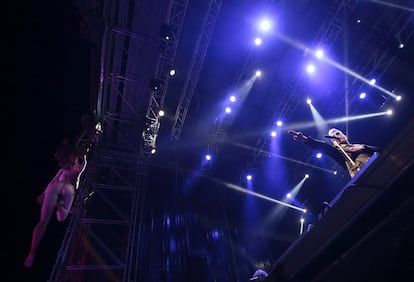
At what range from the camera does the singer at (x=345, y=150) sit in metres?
3.66

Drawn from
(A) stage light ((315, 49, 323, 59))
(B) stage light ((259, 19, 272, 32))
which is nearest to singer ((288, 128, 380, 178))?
(B) stage light ((259, 19, 272, 32))

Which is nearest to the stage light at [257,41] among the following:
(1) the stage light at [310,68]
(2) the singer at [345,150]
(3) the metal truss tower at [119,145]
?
(1) the stage light at [310,68]

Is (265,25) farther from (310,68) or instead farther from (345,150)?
(345,150)

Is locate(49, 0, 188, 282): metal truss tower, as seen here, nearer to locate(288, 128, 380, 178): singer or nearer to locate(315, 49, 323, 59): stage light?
locate(288, 128, 380, 178): singer

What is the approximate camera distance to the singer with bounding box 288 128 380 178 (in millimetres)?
3662

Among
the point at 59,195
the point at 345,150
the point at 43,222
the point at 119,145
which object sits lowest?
the point at 43,222

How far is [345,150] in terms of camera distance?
3939mm

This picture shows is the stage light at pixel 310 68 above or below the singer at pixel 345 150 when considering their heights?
above

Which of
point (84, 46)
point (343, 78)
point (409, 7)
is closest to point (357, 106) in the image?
point (343, 78)

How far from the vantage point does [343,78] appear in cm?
926

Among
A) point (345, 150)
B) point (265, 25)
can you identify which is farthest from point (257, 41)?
point (345, 150)

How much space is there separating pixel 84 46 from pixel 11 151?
10.2ft

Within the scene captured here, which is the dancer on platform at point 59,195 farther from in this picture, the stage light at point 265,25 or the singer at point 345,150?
the stage light at point 265,25

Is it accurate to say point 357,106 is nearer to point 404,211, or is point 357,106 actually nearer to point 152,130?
point 152,130
